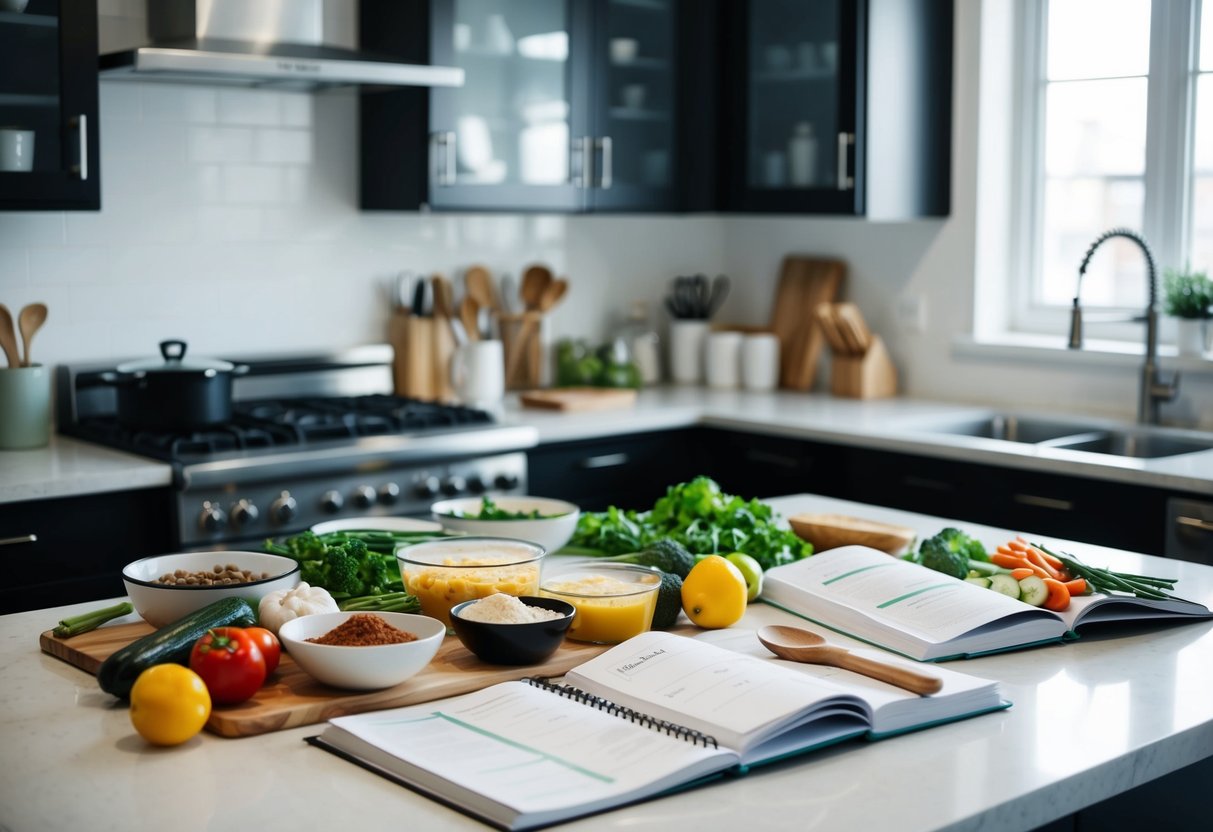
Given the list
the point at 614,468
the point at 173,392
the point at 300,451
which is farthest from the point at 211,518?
the point at 614,468

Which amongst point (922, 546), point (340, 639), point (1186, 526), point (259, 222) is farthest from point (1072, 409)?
point (340, 639)

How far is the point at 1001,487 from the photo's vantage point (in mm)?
3514

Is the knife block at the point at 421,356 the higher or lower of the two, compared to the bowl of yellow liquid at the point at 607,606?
higher

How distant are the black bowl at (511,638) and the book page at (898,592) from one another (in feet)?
1.55

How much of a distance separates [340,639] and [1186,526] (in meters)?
2.21

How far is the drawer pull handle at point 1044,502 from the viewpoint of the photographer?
3.37 m

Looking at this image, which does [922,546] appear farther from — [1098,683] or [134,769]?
[134,769]

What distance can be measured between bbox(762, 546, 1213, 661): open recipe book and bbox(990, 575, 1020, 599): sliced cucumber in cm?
4

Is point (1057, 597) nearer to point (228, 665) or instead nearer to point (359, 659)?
point (359, 659)

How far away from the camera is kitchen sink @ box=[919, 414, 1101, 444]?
4.00 m

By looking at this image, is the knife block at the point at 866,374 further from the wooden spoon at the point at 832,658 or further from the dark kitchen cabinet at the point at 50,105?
the wooden spoon at the point at 832,658

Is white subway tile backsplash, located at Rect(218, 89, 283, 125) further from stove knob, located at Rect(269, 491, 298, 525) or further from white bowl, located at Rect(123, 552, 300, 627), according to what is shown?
white bowl, located at Rect(123, 552, 300, 627)

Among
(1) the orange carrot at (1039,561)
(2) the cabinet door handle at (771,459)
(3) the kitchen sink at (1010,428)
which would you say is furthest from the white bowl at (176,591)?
(3) the kitchen sink at (1010,428)

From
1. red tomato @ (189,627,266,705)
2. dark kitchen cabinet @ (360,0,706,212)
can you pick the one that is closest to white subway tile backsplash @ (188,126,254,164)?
dark kitchen cabinet @ (360,0,706,212)
